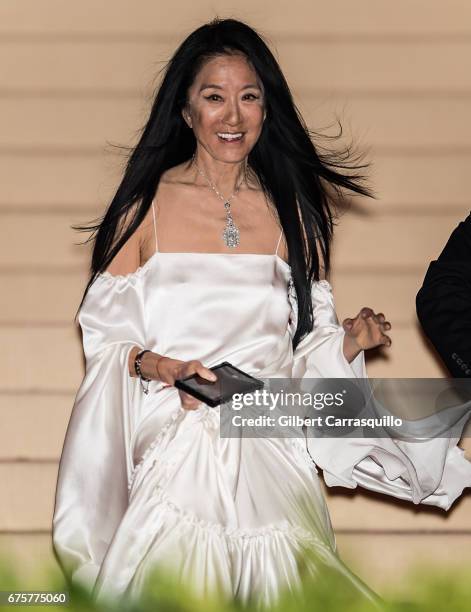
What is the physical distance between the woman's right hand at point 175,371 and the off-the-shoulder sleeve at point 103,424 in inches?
5.3

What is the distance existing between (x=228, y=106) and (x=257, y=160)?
0.97 ft

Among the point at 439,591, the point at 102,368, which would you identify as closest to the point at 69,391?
the point at 102,368

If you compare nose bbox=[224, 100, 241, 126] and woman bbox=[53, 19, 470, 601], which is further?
nose bbox=[224, 100, 241, 126]

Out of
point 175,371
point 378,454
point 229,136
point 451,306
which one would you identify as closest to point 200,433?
point 175,371

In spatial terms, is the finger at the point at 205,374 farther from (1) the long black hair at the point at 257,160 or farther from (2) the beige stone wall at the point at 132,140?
(2) the beige stone wall at the point at 132,140

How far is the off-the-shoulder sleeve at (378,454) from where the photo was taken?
A: 3420 millimetres

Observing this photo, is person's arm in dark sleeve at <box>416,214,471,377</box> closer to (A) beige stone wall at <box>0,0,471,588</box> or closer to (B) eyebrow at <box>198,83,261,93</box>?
(B) eyebrow at <box>198,83,261,93</box>

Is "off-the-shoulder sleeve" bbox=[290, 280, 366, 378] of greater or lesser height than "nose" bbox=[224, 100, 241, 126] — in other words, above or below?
below

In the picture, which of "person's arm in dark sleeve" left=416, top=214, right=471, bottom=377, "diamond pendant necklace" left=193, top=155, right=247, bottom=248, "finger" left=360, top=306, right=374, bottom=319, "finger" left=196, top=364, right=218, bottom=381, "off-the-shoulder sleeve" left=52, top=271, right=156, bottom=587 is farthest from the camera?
"diamond pendant necklace" left=193, top=155, right=247, bottom=248

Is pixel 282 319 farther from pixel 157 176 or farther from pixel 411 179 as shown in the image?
pixel 411 179

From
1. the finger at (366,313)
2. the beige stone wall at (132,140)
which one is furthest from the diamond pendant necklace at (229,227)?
the beige stone wall at (132,140)

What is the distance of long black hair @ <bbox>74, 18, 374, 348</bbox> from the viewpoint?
3525mm

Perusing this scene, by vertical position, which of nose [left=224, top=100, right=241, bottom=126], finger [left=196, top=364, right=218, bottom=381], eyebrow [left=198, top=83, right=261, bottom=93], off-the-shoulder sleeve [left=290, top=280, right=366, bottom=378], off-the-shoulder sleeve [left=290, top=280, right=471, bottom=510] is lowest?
off-the-shoulder sleeve [left=290, top=280, right=471, bottom=510]

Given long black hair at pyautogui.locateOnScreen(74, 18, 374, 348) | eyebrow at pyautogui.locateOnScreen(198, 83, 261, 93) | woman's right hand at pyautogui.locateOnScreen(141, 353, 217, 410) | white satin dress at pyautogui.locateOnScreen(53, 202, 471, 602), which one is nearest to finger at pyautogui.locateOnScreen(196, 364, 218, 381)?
woman's right hand at pyautogui.locateOnScreen(141, 353, 217, 410)
